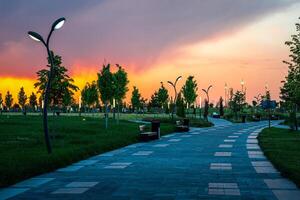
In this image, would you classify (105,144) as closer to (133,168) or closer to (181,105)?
(133,168)

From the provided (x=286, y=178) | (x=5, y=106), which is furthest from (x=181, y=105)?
(x=5, y=106)

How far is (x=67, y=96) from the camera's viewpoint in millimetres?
25141

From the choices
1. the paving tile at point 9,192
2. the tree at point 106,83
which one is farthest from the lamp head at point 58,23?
the tree at point 106,83

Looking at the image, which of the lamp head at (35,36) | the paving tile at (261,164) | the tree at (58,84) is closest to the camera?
the paving tile at (261,164)

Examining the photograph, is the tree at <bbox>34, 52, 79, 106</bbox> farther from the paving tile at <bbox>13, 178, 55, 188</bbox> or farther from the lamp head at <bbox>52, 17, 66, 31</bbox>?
the paving tile at <bbox>13, 178, 55, 188</bbox>

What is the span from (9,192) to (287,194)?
559cm

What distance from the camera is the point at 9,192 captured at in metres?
9.24

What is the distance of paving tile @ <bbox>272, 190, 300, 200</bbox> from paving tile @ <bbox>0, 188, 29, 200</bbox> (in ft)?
16.9

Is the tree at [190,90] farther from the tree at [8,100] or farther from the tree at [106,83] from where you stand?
the tree at [8,100]

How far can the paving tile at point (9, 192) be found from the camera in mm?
8771

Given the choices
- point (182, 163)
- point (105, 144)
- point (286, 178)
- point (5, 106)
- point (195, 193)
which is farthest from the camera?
point (5, 106)

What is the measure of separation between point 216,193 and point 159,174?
2959 mm

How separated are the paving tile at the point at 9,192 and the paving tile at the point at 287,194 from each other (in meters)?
5.14

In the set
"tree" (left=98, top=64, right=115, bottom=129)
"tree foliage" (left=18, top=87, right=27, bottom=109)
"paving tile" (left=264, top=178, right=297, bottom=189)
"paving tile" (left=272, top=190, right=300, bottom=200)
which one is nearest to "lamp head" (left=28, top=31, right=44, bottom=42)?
"paving tile" (left=264, top=178, right=297, bottom=189)
